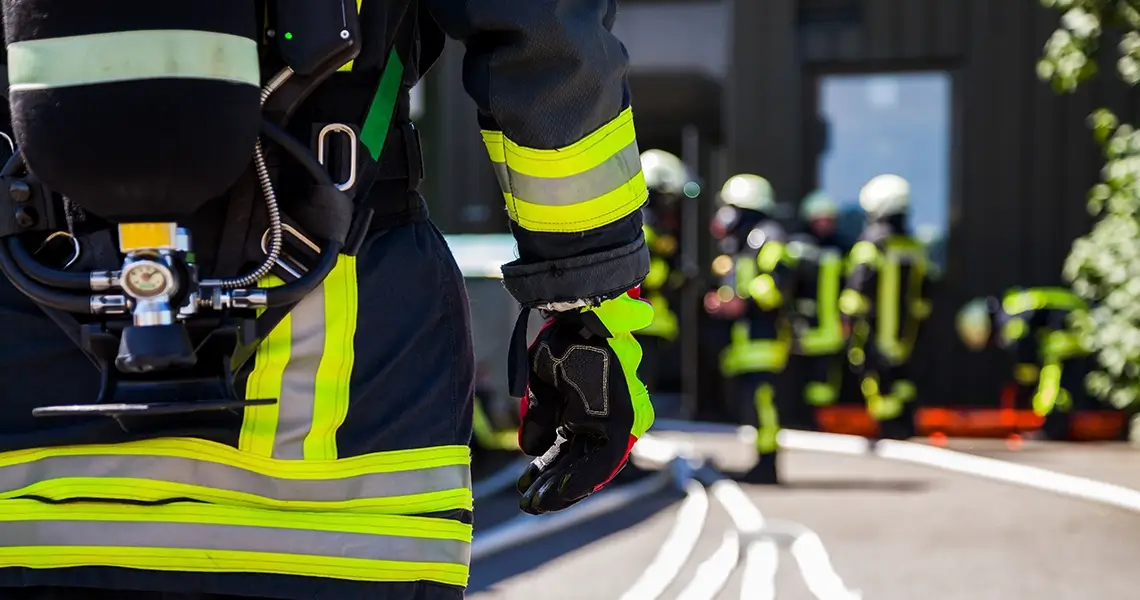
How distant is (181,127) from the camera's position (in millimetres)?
1562

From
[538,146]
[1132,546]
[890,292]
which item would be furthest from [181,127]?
[890,292]

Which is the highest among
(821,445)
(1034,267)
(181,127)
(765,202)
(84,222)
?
(181,127)

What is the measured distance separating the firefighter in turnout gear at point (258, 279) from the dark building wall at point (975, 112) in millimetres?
11354

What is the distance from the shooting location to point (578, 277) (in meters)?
1.89

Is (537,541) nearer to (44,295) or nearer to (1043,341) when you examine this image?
(44,295)

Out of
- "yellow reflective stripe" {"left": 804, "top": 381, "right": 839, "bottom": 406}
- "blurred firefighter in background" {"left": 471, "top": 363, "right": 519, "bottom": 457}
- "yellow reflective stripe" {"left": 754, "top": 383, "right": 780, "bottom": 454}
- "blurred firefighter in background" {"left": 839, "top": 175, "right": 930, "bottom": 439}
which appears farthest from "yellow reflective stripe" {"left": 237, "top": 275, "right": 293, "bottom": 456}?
"yellow reflective stripe" {"left": 804, "top": 381, "right": 839, "bottom": 406}

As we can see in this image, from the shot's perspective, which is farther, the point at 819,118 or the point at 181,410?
the point at 819,118

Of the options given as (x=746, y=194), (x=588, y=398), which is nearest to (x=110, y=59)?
(x=588, y=398)

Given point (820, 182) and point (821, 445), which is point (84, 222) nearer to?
point (821, 445)

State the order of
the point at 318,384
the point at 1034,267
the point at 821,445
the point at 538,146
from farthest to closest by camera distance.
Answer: the point at 1034,267, the point at 821,445, the point at 538,146, the point at 318,384

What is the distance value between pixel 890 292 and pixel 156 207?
10.4m

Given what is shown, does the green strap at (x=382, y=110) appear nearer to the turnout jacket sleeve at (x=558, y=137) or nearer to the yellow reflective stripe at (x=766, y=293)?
the turnout jacket sleeve at (x=558, y=137)

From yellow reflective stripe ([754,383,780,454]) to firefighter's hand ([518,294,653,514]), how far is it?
21.6 ft

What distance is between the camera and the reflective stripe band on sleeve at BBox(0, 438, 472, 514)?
166 cm
